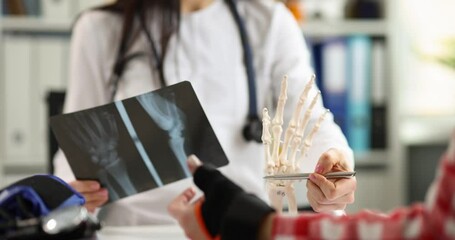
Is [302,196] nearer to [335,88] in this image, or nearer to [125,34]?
[125,34]

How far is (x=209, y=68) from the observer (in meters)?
1.47

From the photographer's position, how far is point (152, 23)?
1498 mm

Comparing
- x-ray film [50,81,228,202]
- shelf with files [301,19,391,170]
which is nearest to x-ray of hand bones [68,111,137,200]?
x-ray film [50,81,228,202]

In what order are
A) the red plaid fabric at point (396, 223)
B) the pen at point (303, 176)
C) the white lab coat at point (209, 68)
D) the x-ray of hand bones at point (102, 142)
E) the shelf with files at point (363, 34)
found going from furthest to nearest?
the shelf with files at point (363, 34), the white lab coat at point (209, 68), the x-ray of hand bones at point (102, 142), the pen at point (303, 176), the red plaid fabric at point (396, 223)

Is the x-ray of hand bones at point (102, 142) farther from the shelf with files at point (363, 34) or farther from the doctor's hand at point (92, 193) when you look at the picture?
the shelf with files at point (363, 34)

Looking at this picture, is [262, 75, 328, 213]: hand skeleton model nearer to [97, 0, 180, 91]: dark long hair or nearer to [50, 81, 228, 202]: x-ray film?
[50, 81, 228, 202]: x-ray film

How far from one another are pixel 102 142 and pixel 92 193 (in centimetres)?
13

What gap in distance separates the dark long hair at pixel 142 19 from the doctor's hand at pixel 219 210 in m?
0.68

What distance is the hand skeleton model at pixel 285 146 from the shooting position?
0.96 metres

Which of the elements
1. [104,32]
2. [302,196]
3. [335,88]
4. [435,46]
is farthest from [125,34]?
Result: [435,46]

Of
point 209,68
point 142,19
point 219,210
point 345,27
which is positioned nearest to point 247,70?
point 209,68

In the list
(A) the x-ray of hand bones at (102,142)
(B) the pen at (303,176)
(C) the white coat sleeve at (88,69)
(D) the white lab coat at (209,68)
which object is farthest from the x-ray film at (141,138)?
(C) the white coat sleeve at (88,69)

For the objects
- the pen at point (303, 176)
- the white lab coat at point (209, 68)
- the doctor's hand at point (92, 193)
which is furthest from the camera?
the white lab coat at point (209, 68)

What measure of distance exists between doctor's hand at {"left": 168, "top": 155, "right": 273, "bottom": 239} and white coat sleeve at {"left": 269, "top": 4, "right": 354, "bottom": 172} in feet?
0.79
